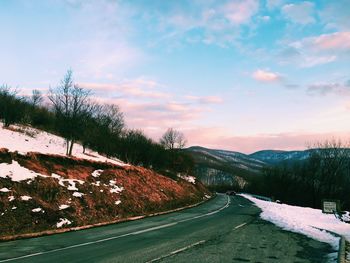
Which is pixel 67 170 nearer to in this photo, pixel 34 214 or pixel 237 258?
pixel 34 214

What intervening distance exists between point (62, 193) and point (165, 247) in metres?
10.9

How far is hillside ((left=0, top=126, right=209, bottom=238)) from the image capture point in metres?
16.3

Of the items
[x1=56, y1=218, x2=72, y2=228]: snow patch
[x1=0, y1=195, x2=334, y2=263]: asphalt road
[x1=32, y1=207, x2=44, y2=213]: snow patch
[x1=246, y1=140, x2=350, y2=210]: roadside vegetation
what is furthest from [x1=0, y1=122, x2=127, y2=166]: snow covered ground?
[x1=246, y1=140, x2=350, y2=210]: roadside vegetation

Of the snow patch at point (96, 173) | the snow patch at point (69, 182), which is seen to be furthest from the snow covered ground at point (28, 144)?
the snow patch at point (96, 173)

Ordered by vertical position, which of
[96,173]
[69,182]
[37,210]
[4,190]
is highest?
[96,173]

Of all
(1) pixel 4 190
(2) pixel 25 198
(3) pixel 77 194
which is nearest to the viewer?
(1) pixel 4 190

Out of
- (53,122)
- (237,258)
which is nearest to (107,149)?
(53,122)

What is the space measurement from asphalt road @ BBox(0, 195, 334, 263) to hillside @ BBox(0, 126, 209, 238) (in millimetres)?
2414

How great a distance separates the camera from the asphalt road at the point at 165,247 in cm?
983

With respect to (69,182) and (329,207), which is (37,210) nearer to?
(69,182)

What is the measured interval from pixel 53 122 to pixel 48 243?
49473 millimetres

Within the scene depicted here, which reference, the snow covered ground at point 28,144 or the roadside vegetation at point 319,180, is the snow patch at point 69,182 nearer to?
the snow covered ground at point 28,144

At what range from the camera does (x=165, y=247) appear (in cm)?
1141

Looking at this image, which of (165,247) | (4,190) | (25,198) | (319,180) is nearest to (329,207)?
(165,247)
